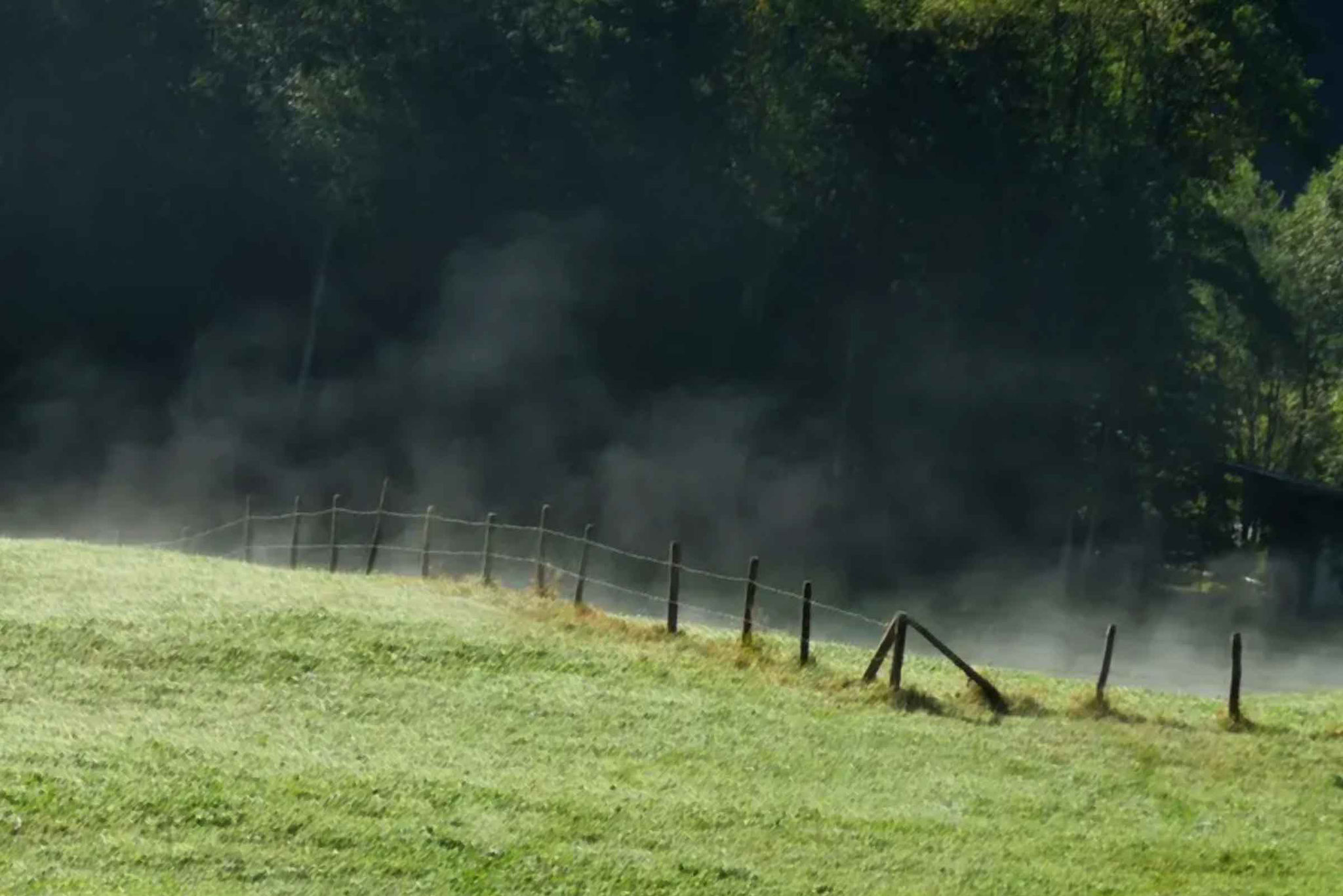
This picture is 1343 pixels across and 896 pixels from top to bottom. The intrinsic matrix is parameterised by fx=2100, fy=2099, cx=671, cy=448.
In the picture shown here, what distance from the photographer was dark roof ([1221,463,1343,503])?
182 ft

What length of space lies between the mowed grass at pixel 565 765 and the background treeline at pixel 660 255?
30.7m

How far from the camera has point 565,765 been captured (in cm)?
2023

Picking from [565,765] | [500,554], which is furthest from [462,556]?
[565,765]

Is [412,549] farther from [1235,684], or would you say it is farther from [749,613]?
[1235,684]

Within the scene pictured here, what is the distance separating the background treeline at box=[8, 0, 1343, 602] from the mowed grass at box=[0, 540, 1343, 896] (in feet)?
101

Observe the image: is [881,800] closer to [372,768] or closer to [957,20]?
[372,768]

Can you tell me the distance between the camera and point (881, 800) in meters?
A: 19.7

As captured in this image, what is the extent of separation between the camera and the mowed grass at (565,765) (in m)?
16.5

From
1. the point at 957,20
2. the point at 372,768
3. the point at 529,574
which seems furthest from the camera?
the point at 957,20

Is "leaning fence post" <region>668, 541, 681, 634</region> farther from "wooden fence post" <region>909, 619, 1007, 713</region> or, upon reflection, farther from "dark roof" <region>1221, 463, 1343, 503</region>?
"dark roof" <region>1221, 463, 1343, 503</region>

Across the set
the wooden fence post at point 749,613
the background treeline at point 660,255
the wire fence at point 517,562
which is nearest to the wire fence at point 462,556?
the wire fence at point 517,562

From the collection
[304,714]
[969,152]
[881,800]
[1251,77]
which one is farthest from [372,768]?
[1251,77]

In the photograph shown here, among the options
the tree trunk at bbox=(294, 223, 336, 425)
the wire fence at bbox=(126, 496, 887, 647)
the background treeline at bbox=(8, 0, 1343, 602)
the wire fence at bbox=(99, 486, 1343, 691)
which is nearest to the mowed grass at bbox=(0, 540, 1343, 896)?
the wire fence at bbox=(99, 486, 1343, 691)

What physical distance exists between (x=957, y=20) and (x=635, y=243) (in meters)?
11.6
